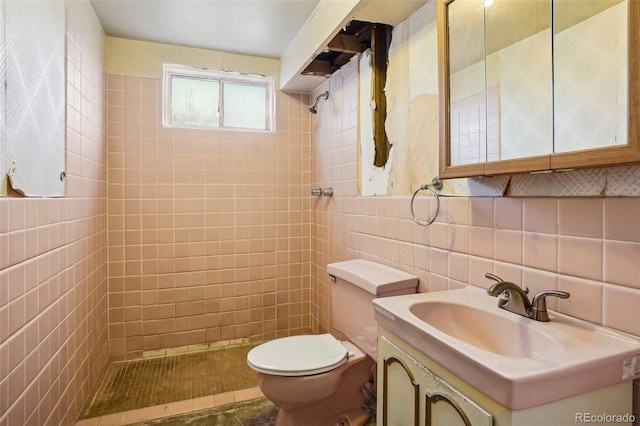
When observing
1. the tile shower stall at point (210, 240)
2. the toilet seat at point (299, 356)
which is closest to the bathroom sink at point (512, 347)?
the tile shower stall at point (210, 240)

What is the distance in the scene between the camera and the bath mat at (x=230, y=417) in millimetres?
1830

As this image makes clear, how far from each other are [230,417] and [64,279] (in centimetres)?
111

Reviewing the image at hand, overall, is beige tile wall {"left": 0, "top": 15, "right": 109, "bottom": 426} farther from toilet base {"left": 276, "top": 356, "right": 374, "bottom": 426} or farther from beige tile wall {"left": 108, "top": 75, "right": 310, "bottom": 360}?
toilet base {"left": 276, "top": 356, "right": 374, "bottom": 426}

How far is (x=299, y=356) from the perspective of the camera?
5.43ft

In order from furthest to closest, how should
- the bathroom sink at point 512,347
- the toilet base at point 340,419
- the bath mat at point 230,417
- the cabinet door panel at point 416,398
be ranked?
1. the bath mat at point 230,417
2. the toilet base at point 340,419
3. the cabinet door panel at point 416,398
4. the bathroom sink at point 512,347

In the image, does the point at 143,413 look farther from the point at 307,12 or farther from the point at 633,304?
the point at 307,12

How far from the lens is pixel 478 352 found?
2.58ft

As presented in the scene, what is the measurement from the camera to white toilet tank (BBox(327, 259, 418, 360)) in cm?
158

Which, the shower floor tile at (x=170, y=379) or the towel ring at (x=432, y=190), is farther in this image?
the shower floor tile at (x=170, y=379)

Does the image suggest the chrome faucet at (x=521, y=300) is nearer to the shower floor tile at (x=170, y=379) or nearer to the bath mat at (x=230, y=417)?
the bath mat at (x=230, y=417)

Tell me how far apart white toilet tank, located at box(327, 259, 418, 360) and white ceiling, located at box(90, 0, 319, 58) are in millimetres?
1531

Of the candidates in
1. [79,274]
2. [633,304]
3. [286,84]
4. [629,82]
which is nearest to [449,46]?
[629,82]

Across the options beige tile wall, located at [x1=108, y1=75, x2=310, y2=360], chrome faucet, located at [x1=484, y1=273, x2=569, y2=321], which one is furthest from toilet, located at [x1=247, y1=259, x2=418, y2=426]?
beige tile wall, located at [x1=108, y1=75, x2=310, y2=360]

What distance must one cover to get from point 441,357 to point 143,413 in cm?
182
